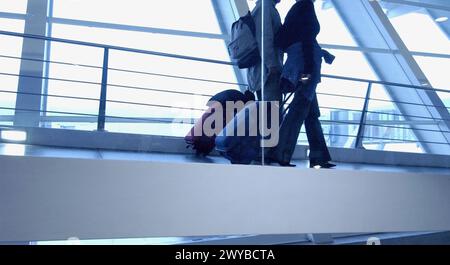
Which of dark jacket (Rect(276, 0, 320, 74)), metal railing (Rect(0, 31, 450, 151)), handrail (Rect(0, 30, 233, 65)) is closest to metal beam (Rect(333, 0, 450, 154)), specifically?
metal railing (Rect(0, 31, 450, 151))

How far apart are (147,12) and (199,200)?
0.63 m

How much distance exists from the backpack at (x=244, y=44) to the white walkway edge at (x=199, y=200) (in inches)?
15.3

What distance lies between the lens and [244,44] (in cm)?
156

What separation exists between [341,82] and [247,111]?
1.58 feet

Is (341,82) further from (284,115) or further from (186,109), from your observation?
(186,109)

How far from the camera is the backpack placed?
1.56 meters

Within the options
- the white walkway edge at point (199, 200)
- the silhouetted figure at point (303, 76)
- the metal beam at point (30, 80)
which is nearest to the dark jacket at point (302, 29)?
the silhouetted figure at point (303, 76)

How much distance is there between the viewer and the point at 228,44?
1.56m

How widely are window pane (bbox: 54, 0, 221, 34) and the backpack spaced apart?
0.10m

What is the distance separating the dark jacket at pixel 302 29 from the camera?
1.65 metres

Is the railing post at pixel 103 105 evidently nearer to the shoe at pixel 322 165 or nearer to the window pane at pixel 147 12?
the window pane at pixel 147 12

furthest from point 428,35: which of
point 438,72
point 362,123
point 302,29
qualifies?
point 302,29

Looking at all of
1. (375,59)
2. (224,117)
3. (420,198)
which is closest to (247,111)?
(224,117)

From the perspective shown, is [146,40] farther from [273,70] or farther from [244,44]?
[273,70]
